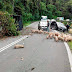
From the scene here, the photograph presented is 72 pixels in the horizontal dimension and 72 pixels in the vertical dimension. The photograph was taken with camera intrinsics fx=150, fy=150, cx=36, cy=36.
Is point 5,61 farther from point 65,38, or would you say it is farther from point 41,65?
point 65,38

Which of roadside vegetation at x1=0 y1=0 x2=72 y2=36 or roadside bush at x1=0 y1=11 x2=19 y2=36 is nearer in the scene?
roadside bush at x1=0 y1=11 x2=19 y2=36

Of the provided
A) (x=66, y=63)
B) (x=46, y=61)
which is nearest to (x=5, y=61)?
(x=46, y=61)

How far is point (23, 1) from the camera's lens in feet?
169

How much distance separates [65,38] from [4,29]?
718 cm

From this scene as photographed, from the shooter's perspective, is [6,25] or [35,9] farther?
[35,9]

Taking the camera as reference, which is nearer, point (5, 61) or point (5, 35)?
point (5, 61)

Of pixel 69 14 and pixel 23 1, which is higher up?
pixel 23 1

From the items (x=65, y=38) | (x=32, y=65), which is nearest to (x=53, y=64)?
(x=32, y=65)

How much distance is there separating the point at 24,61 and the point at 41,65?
42.3 inches

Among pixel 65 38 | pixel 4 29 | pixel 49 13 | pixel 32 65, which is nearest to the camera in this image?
pixel 32 65

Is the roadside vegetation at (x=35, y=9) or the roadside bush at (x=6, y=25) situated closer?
the roadside bush at (x=6, y=25)

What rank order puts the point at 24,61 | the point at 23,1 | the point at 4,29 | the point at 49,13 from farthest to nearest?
1. the point at 49,13
2. the point at 23,1
3. the point at 4,29
4. the point at 24,61

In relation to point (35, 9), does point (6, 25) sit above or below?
below

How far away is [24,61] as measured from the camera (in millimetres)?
7770
